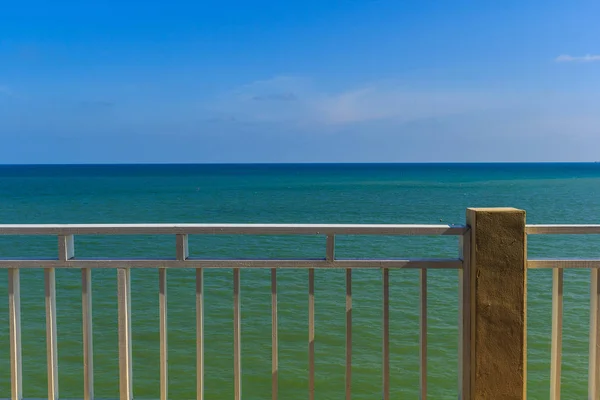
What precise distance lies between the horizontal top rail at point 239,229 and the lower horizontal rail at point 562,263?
319mm

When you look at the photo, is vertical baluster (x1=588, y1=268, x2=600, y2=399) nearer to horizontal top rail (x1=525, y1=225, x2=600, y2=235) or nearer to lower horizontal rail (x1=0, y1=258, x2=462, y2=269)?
horizontal top rail (x1=525, y1=225, x2=600, y2=235)

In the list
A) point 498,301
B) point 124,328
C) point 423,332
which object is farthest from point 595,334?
point 124,328

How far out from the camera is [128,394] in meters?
2.58

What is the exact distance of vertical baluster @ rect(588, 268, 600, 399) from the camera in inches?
99.1

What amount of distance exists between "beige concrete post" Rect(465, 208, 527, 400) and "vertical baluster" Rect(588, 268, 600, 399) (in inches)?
13.3

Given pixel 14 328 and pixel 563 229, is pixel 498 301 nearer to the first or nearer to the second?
pixel 563 229

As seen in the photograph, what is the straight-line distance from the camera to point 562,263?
2.44 m

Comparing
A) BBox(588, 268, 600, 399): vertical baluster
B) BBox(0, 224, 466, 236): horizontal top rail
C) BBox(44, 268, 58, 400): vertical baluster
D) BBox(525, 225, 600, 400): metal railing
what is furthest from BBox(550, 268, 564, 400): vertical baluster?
BBox(44, 268, 58, 400): vertical baluster

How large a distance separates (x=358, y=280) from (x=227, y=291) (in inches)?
97.2

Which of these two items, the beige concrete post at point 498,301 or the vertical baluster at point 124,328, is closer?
the beige concrete post at point 498,301

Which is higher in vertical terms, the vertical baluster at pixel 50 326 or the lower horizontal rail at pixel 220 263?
the lower horizontal rail at pixel 220 263

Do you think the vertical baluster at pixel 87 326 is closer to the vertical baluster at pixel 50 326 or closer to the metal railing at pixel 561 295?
the vertical baluster at pixel 50 326

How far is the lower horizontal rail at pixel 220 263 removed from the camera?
2.43 metres

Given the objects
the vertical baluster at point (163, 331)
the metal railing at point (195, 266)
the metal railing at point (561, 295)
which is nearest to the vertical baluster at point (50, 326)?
the metal railing at point (195, 266)
